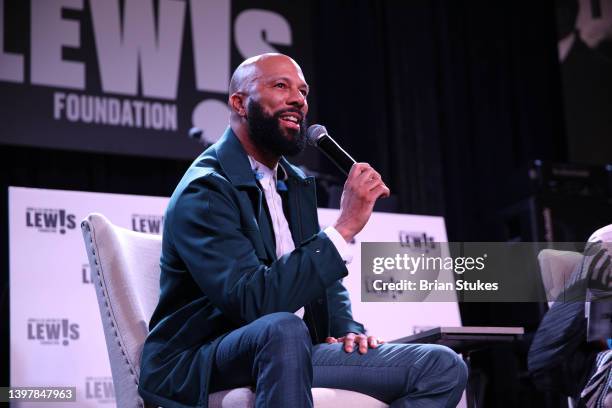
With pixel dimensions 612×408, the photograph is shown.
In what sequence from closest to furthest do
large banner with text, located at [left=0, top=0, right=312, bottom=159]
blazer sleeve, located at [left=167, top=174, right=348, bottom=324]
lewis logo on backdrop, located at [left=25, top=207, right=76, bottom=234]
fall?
blazer sleeve, located at [left=167, top=174, right=348, bottom=324], lewis logo on backdrop, located at [left=25, top=207, right=76, bottom=234], large banner with text, located at [left=0, top=0, right=312, bottom=159]

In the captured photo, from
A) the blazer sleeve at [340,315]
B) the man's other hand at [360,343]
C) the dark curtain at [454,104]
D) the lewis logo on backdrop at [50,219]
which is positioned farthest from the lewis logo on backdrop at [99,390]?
the dark curtain at [454,104]

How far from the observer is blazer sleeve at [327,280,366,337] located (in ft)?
7.76

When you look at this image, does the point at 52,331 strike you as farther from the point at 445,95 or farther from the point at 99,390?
the point at 445,95

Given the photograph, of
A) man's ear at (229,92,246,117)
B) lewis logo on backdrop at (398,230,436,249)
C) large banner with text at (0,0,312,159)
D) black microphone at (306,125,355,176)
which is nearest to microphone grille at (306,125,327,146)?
black microphone at (306,125,355,176)

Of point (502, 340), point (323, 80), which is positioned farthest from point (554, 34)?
point (502, 340)

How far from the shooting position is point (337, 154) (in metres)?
2.20

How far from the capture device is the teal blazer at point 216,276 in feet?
6.33

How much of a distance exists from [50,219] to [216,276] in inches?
64.0

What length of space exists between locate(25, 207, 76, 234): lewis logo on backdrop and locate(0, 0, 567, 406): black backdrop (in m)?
1.25

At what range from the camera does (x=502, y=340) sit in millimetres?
2105

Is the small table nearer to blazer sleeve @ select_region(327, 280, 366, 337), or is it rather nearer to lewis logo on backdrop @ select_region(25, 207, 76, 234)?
blazer sleeve @ select_region(327, 280, 366, 337)

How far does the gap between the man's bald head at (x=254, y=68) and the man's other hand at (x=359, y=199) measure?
0.47 m

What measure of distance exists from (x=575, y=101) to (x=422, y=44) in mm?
1118

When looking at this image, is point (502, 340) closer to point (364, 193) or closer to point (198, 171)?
point (364, 193)
